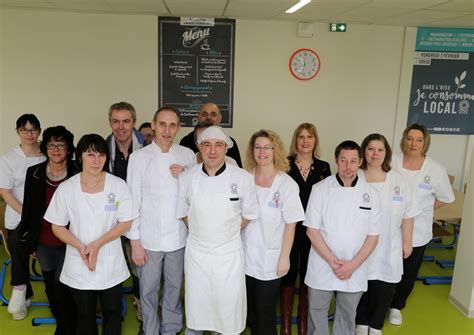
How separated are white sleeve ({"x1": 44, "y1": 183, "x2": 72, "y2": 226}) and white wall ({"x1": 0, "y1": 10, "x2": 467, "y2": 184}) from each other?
2775 mm

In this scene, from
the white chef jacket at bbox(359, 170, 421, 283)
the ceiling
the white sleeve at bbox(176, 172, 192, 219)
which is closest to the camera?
the white sleeve at bbox(176, 172, 192, 219)

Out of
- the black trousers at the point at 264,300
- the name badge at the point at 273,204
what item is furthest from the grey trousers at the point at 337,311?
the name badge at the point at 273,204

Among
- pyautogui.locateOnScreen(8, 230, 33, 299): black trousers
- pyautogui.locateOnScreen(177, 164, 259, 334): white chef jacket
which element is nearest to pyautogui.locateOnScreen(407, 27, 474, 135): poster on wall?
pyautogui.locateOnScreen(177, 164, 259, 334): white chef jacket

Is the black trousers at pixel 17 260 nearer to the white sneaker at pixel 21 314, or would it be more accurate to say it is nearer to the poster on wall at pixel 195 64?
the white sneaker at pixel 21 314

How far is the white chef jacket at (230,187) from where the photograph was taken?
2387mm

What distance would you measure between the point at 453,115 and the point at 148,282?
15.1 feet

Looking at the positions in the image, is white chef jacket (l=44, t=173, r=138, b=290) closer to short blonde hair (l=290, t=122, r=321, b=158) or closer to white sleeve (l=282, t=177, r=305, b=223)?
white sleeve (l=282, t=177, r=305, b=223)

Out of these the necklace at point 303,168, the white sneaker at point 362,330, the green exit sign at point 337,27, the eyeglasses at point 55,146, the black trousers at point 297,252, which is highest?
the green exit sign at point 337,27

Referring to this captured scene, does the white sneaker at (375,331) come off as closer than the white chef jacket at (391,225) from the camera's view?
No

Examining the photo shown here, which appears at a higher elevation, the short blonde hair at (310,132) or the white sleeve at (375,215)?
the short blonde hair at (310,132)

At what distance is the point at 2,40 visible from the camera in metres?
4.70

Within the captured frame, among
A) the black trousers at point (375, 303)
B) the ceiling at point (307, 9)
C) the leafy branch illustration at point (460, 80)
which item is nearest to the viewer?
the black trousers at point (375, 303)

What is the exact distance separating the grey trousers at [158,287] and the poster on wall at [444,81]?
3.99 metres

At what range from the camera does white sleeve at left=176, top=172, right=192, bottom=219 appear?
2461 mm
